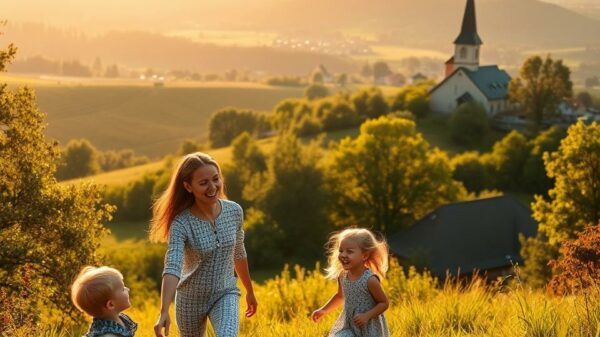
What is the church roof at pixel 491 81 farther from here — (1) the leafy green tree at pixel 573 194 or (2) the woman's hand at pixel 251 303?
(2) the woman's hand at pixel 251 303

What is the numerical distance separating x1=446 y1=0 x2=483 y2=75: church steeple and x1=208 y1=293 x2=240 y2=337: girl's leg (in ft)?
308

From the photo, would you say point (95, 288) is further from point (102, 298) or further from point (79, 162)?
point (79, 162)

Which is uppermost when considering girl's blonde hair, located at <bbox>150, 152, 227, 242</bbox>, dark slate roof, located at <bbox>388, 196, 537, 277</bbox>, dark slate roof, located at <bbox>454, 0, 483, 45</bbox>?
dark slate roof, located at <bbox>454, 0, 483, 45</bbox>

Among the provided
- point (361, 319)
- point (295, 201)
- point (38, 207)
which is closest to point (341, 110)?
point (295, 201)

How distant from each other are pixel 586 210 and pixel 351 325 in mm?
27660

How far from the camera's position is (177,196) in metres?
6.82

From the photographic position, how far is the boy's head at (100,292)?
18.2 ft

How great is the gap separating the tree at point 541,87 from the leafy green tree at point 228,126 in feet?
129

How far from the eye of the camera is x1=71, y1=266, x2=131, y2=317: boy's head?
18.2ft

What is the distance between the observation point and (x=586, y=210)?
32500mm

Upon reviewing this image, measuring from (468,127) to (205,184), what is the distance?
74.7m

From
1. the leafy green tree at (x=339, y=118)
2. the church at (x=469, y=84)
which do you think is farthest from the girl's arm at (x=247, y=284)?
the church at (x=469, y=84)

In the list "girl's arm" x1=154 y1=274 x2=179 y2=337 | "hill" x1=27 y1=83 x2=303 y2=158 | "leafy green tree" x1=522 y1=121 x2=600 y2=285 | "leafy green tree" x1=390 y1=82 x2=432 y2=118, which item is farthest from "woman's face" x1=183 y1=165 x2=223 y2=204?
"hill" x1=27 y1=83 x2=303 y2=158

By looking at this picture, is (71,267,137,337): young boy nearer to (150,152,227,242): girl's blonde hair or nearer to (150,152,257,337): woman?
(150,152,257,337): woman
